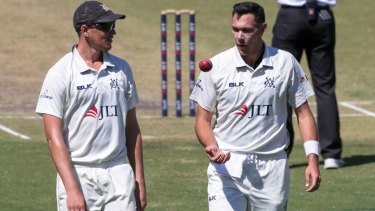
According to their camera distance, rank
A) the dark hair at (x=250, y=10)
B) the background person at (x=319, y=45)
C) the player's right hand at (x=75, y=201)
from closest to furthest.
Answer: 1. the player's right hand at (x=75, y=201)
2. the dark hair at (x=250, y=10)
3. the background person at (x=319, y=45)

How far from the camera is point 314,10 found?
35.7 ft

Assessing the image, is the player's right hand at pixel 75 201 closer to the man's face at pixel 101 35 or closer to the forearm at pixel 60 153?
the forearm at pixel 60 153

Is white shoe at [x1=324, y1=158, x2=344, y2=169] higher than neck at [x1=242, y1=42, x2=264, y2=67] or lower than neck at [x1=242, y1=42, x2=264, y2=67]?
lower

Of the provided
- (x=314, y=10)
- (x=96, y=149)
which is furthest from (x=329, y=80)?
(x=96, y=149)

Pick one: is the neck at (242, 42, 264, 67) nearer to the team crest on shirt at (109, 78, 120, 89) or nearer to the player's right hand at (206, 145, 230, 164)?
the player's right hand at (206, 145, 230, 164)

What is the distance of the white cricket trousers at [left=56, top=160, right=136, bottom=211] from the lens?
227 inches

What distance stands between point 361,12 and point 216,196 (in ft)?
67.3

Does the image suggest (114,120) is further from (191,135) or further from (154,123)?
(154,123)

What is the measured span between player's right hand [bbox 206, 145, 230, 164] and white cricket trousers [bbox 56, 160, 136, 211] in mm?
586

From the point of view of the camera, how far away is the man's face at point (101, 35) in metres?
5.80

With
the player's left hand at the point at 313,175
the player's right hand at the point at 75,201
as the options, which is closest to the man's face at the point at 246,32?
the player's left hand at the point at 313,175

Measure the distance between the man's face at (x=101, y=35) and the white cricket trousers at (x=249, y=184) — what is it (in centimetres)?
124

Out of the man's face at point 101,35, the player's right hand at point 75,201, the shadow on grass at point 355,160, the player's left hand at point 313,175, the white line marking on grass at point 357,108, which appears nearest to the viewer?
the player's right hand at point 75,201

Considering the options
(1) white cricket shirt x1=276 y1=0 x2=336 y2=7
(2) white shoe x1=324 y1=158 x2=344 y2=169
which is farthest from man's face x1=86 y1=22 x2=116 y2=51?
(2) white shoe x1=324 y1=158 x2=344 y2=169
